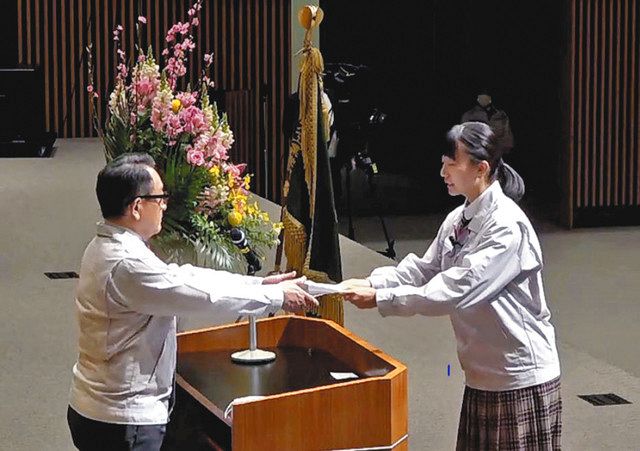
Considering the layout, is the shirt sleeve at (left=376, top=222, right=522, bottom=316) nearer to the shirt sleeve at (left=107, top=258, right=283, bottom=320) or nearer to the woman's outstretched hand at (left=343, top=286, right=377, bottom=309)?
the woman's outstretched hand at (left=343, top=286, right=377, bottom=309)

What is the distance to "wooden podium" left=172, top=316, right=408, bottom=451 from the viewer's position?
3.34 metres

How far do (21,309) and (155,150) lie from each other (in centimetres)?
254

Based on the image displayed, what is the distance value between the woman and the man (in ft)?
2.10

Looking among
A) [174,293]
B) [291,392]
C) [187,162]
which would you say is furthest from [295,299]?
[187,162]

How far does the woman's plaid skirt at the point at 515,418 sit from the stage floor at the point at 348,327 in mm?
1237

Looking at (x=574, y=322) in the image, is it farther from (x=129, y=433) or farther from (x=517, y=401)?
(x=129, y=433)

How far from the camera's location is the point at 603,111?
13938 mm

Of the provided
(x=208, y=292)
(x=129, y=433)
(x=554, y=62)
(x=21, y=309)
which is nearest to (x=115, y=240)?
(x=208, y=292)

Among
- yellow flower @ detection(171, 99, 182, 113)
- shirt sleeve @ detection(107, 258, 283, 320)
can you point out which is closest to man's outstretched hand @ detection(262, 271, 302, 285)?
shirt sleeve @ detection(107, 258, 283, 320)

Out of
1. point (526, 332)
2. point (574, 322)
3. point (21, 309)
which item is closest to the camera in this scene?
point (526, 332)

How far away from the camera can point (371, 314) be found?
262 inches

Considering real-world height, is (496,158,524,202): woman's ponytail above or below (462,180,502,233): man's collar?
above

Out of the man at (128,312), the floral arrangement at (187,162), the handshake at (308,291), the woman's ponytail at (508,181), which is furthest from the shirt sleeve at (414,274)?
the man at (128,312)

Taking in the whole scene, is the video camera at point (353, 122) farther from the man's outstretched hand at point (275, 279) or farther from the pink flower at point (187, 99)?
the man's outstretched hand at point (275, 279)
